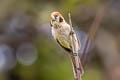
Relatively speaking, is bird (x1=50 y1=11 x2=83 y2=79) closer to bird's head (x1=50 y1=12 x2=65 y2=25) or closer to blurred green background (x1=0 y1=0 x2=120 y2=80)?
bird's head (x1=50 y1=12 x2=65 y2=25)

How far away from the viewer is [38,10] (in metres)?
5.64

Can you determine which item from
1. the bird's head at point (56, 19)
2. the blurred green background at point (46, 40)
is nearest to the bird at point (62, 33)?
the bird's head at point (56, 19)

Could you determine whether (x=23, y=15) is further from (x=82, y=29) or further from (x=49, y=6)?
(x=82, y=29)

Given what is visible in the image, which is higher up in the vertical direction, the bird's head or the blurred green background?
the bird's head

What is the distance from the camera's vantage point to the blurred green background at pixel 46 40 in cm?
493

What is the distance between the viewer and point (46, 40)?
17.9ft

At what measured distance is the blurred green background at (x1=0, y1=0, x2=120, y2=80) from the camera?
493 cm

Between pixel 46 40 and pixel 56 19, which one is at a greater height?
pixel 56 19

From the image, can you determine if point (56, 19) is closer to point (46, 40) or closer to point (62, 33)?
point (62, 33)

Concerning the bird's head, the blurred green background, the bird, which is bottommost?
the blurred green background

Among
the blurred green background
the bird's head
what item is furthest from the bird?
the blurred green background

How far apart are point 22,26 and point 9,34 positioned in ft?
0.87

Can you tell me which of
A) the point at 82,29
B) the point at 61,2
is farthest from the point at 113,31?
the point at 61,2

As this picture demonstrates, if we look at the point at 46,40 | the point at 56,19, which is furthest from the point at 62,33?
the point at 46,40
